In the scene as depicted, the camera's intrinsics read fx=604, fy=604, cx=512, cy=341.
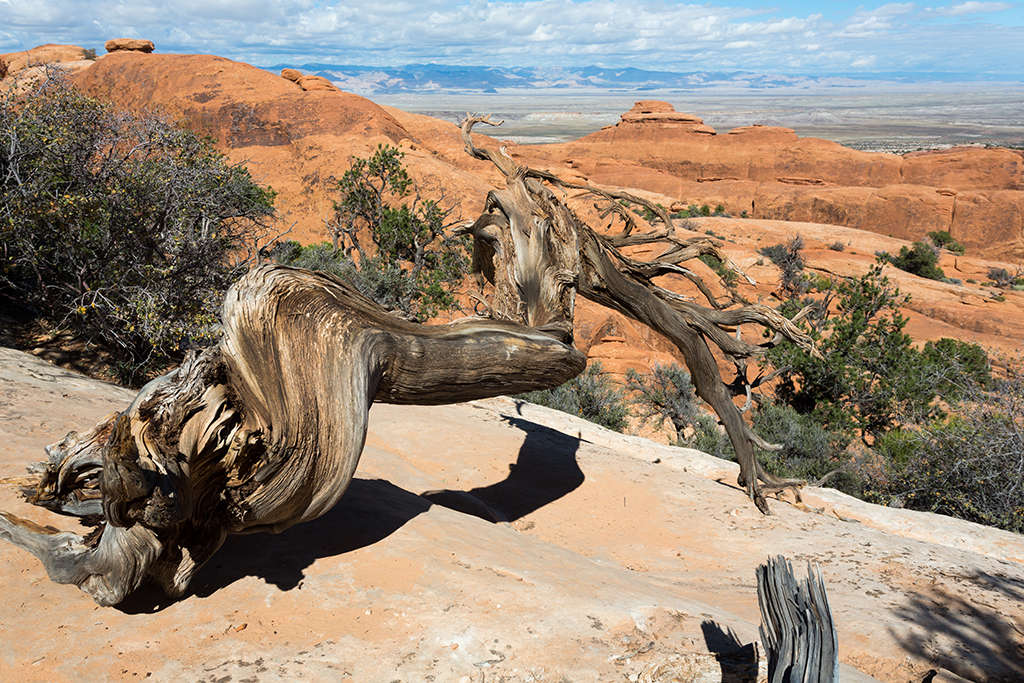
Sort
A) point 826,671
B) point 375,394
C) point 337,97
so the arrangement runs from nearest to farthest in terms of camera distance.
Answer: point 826,671 < point 375,394 < point 337,97

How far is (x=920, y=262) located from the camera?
3222 cm

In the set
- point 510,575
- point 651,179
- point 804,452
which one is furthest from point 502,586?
point 651,179

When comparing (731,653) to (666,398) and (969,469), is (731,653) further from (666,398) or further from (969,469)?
(666,398)

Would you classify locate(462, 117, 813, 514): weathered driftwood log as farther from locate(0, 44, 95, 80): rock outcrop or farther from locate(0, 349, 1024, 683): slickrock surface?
locate(0, 44, 95, 80): rock outcrop

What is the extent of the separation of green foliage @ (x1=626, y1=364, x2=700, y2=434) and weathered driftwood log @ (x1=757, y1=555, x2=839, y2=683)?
34.5ft

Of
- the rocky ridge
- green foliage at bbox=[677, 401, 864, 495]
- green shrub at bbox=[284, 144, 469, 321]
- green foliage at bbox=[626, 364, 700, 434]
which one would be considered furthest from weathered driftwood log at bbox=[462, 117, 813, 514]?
green shrub at bbox=[284, 144, 469, 321]

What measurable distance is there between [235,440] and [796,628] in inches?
114

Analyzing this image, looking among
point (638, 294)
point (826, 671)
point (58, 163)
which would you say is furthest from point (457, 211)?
point (826, 671)

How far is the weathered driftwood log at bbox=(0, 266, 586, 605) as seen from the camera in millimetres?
2961

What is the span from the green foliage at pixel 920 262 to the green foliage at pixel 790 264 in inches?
218

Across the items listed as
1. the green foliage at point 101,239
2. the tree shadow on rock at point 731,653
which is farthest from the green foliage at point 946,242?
the tree shadow on rock at point 731,653

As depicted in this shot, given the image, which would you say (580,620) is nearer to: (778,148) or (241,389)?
(241,389)

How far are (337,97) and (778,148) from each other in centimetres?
4476

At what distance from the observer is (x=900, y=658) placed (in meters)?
3.94
